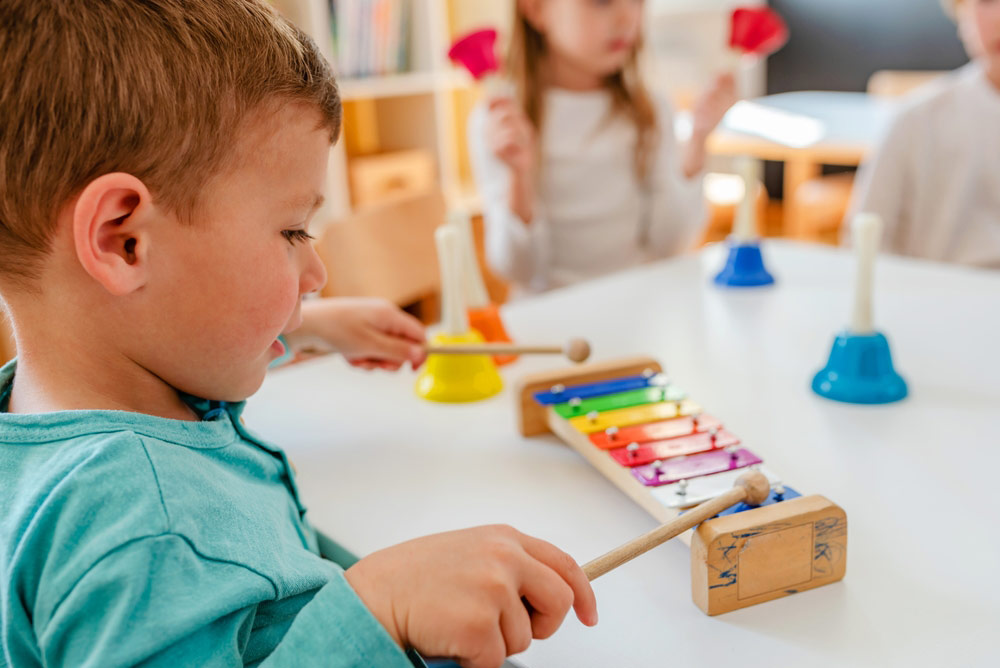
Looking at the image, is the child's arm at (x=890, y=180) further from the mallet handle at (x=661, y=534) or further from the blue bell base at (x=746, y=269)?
the mallet handle at (x=661, y=534)

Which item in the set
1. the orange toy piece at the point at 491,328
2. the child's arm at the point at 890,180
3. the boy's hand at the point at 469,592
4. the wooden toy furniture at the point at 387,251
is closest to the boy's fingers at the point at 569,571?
the boy's hand at the point at 469,592

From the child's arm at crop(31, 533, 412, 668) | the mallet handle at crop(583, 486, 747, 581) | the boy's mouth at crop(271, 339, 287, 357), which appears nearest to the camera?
the child's arm at crop(31, 533, 412, 668)

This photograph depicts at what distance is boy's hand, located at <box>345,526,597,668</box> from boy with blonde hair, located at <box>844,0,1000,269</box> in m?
1.45

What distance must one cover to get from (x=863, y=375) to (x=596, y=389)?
0.26 metres

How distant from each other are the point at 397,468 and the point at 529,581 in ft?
1.02

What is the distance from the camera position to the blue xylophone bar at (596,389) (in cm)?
82

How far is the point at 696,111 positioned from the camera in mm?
1502

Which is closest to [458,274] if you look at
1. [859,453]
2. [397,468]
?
[397,468]

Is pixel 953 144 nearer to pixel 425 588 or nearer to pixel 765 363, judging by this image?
pixel 765 363

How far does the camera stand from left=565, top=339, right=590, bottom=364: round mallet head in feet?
3.01

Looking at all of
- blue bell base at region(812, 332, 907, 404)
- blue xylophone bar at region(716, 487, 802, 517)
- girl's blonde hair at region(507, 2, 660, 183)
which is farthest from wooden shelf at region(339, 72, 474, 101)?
blue xylophone bar at region(716, 487, 802, 517)

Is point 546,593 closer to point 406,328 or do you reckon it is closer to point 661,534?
point 661,534

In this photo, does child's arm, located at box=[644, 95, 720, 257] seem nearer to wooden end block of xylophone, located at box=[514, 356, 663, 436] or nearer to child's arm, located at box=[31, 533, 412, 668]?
wooden end block of xylophone, located at box=[514, 356, 663, 436]

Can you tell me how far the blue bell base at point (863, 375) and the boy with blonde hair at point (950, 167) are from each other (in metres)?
0.93
